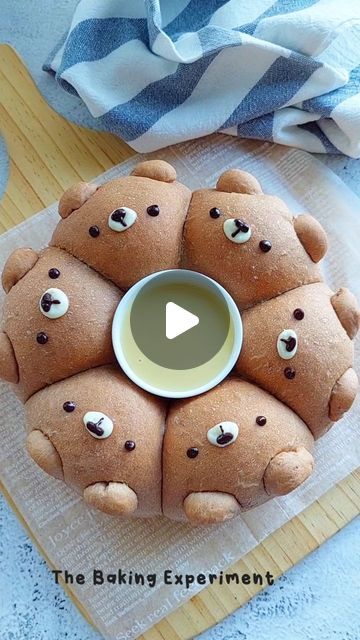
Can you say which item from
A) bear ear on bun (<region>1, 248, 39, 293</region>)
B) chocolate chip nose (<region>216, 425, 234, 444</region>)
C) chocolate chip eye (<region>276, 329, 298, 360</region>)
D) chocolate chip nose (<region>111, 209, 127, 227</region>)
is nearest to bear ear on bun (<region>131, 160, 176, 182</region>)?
chocolate chip nose (<region>111, 209, 127, 227</region>)

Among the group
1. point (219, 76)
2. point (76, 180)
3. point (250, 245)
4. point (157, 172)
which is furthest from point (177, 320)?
point (219, 76)

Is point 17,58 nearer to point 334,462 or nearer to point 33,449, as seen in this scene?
point 33,449

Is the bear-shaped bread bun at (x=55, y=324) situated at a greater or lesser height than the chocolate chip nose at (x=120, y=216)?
lesser

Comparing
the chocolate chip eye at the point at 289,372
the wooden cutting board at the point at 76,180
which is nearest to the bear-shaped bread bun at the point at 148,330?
the chocolate chip eye at the point at 289,372

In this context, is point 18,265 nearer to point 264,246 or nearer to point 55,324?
point 55,324

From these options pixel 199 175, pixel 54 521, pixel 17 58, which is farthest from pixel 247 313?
pixel 17 58

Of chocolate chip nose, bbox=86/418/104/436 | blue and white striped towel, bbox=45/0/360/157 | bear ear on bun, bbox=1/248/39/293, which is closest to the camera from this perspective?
chocolate chip nose, bbox=86/418/104/436

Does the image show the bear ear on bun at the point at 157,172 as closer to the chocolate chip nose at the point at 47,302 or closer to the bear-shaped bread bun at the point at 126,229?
the bear-shaped bread bun at the point at 126,229

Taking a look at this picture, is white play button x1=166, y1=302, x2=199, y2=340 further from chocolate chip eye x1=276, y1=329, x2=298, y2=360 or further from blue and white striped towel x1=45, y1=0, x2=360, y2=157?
blue and white striped towel x1=45, y1=0, x2=360, y2=157
